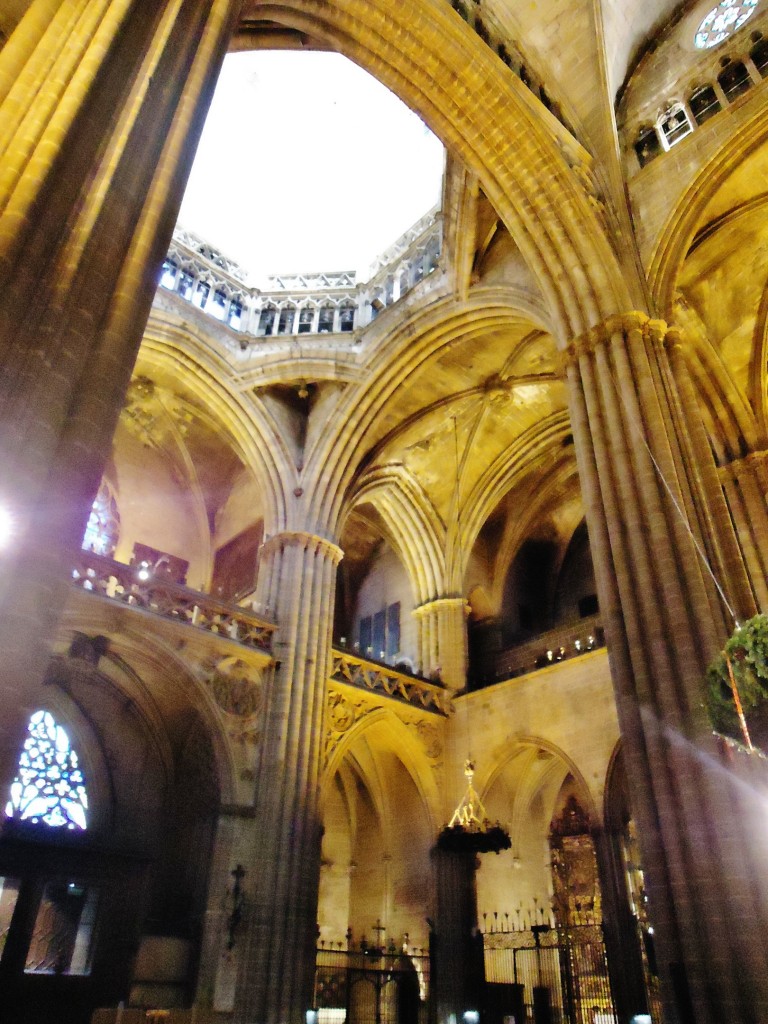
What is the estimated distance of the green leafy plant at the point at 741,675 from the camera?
543cm

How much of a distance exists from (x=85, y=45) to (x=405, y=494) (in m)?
14.2

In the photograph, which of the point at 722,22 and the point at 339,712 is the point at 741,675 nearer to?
the point at 339,712

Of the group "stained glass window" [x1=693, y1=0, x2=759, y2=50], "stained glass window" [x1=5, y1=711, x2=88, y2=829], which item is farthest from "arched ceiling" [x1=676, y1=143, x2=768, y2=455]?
"stained glass window" [x1=5, y1=711, x2=88, y2=829]

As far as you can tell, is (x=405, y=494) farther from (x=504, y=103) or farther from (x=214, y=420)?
(x=504, y=103)

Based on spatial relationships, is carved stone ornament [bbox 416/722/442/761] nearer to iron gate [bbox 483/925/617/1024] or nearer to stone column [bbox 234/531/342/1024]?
stone column [bbox 234/531/342/1024]

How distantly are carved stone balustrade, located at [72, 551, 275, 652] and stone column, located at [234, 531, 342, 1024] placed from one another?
23.2 inches

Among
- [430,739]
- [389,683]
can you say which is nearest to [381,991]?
[430,739]

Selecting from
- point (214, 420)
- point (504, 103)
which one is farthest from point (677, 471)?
point (214, 420)

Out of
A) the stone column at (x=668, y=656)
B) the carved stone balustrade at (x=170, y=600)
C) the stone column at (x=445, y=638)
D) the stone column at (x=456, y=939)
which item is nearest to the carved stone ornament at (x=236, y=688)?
the carved stone balustrade at (x=170, y=600)

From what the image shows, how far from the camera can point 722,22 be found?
13.2m

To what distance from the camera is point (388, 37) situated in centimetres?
1191

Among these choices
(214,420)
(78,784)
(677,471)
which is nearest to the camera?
(677,471)

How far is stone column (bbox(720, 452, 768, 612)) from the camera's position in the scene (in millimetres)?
13336

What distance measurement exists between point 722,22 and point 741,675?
42.0ft
